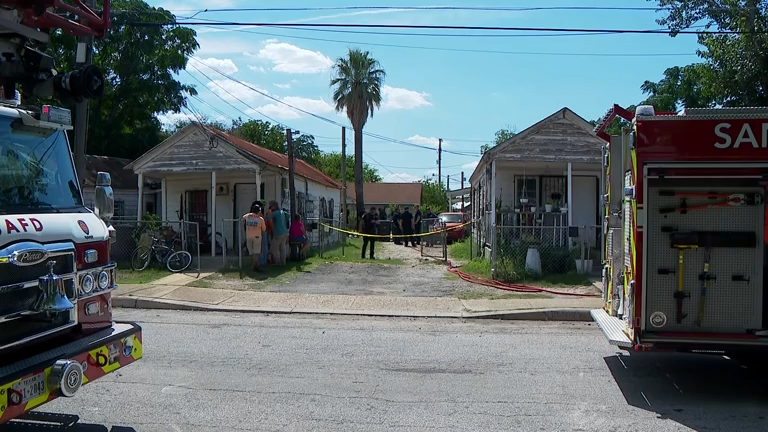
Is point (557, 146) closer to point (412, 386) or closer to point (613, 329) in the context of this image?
point (613, 329)

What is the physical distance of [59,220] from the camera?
4645mm

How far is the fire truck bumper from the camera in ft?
12.6

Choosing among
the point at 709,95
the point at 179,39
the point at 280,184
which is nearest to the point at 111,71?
the point at 179,39

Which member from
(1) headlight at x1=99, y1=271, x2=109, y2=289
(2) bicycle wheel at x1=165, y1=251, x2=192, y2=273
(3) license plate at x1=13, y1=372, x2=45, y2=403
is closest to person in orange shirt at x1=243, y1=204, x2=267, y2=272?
(2) bicycle wheel at x1=165, y1=251, x2=192, y2=273

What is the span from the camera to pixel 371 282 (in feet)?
45.9

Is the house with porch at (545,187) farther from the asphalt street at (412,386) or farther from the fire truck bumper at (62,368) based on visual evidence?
the fire truck bumper at (62,368)

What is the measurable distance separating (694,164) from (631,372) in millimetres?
2374

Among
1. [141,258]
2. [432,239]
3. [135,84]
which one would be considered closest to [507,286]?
[141,258]

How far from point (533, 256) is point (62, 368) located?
1087 centimetres

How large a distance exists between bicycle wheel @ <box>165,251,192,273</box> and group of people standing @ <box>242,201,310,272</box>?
144 centimetres

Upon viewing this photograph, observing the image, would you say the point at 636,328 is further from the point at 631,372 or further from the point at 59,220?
the point at 59,220

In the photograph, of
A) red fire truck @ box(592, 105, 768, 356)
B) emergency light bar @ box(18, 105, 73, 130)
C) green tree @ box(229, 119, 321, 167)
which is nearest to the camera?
emergency light bar @ box(18, 105, 73, 130)

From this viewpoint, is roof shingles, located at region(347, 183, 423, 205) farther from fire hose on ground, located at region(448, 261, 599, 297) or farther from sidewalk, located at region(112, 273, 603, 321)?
sidewalk, located at region(112, 273, 603, 321)

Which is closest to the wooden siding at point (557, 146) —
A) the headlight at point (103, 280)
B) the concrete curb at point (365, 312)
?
the concrete curb at point (365, 312)
